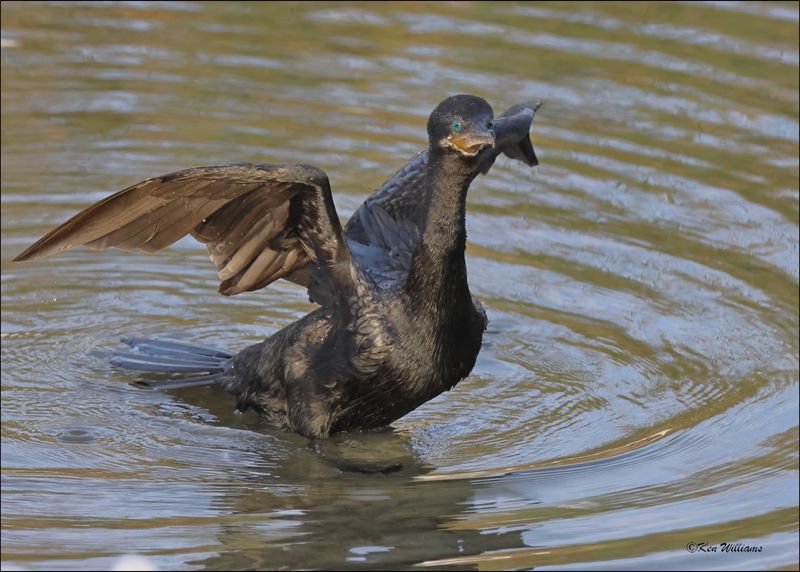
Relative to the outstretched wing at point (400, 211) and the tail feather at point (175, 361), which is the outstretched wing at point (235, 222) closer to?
the outstretched wing at point (400, 211)

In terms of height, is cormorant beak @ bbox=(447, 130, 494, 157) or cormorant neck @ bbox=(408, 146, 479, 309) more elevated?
cormorant beak @ bbox=(447, 130, 494, 157)

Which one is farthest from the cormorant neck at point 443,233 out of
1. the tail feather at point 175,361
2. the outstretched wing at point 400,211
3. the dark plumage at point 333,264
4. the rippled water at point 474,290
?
the tail feather at point 175,361

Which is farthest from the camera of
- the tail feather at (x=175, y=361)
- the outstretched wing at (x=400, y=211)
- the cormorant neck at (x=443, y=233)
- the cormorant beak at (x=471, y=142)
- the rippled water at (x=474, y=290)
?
the tail feather at (x=175, y=361)

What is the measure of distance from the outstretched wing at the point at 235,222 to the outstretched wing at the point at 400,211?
37 centimetres

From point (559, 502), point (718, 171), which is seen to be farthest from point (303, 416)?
point (718, 171)

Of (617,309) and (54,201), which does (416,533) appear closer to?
(617,309)

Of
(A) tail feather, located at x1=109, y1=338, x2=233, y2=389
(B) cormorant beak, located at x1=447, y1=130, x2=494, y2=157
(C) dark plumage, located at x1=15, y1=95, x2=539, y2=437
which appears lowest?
(A) tail feather, located at x1=109, y1=338, x2=233, y2=389

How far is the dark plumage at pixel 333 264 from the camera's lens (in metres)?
6.37

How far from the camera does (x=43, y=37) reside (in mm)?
12117

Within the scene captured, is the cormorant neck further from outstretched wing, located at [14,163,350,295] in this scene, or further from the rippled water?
the rippled water

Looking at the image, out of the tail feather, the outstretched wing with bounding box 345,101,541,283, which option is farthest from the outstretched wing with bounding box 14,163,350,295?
the tail feather

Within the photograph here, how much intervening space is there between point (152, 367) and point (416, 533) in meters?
2.14

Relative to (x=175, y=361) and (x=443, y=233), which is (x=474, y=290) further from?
(x=443, y=233)

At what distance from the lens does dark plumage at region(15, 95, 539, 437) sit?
6.37 metres
